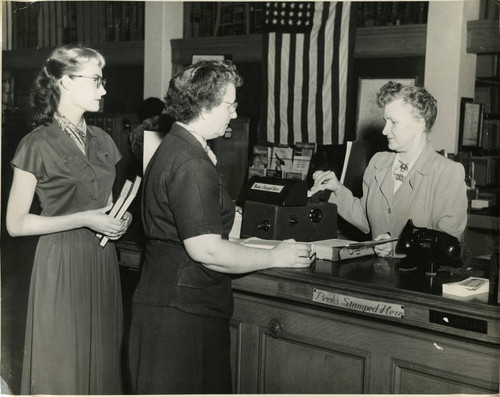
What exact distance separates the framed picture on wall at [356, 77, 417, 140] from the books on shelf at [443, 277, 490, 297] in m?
3.04

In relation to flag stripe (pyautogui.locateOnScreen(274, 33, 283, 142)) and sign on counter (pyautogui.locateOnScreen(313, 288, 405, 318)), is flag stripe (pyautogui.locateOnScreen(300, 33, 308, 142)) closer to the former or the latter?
flag stripe (pyautogui.locateOnScreen(274, 33, 283, 142))

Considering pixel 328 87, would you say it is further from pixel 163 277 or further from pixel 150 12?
pixel 163 277

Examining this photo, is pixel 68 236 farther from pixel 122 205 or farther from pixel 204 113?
pixel 204 113

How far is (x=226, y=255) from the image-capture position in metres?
1.98

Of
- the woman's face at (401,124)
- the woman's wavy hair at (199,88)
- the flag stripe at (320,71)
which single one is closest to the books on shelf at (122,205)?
the woman's wavy hair at (199,88)

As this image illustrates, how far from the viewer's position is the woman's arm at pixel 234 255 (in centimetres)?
195

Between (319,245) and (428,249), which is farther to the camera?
(319,245)

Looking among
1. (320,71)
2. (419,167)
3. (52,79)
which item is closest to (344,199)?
(419,167)

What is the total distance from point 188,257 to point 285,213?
713mm

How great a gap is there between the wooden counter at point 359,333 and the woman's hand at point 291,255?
41mm

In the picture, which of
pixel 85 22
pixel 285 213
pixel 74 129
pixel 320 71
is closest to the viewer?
pixel 74 129

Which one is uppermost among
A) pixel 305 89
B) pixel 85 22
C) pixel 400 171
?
pixel 85 22

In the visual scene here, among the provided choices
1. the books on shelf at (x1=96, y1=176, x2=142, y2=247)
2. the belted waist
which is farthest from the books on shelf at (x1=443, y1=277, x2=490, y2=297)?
the books on shelf at (x1=96, y1=176, x2=142, y2=247)

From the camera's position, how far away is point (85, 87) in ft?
8.04
